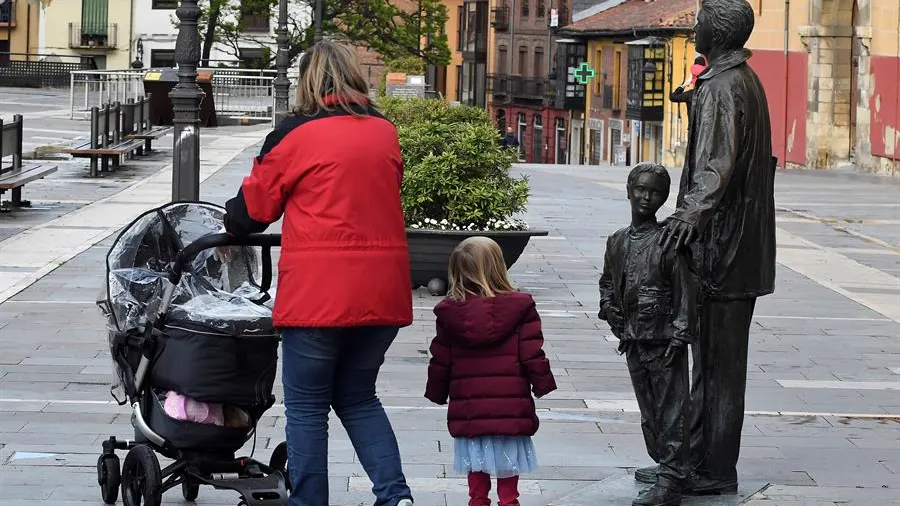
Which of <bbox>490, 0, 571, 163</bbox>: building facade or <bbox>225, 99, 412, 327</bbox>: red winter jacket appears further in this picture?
<bbox>490, 0, 571, 163</bbox>: building facade

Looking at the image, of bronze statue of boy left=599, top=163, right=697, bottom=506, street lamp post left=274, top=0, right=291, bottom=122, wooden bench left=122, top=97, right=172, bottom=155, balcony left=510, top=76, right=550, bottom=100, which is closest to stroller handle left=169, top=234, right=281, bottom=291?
bronze statue of boy left=599, top=163, right=697, bottom=506

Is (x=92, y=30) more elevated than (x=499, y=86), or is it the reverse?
(x=92, y=30)

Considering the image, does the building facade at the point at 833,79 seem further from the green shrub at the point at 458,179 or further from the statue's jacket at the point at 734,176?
the statue's jacket at the point at 734,176

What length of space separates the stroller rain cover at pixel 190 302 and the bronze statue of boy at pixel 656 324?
135cm

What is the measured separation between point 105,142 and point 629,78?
3753 centimetres

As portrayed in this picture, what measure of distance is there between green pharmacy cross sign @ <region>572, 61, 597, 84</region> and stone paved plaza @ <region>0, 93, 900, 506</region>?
49329 mm

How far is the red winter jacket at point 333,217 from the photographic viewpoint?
5.81 metres

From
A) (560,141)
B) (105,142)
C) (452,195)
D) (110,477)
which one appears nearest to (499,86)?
(560,141)

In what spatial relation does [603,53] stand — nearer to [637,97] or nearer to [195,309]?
[637,97]

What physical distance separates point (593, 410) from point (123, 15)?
6863 centimetres

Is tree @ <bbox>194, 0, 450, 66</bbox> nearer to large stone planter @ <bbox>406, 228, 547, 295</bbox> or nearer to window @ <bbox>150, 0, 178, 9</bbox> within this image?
window @ <bbox>150, 0, 178, 9</bbox>

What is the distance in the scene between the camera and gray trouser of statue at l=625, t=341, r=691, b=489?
6301 millimetres

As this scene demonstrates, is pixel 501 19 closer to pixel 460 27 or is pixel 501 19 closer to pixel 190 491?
pixel 460 27

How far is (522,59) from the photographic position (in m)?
80.2
